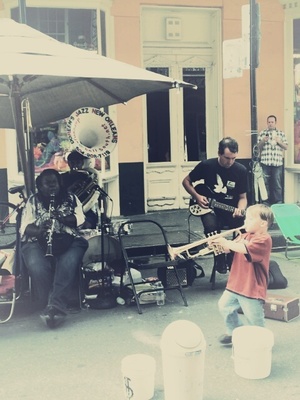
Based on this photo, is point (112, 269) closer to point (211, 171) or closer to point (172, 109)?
point (211, 171)

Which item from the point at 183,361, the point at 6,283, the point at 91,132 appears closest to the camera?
the point at 183,361

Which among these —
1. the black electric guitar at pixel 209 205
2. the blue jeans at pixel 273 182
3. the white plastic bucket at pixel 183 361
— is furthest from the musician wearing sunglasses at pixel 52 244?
the blue jeans at pixel 273 182

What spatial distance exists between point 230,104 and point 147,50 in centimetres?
180

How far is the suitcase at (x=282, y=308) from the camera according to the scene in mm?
5348

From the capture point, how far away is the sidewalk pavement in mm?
4027

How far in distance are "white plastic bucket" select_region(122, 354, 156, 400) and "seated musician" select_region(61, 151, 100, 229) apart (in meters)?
3.20

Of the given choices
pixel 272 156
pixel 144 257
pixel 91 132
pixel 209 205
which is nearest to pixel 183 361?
pixel 144 257

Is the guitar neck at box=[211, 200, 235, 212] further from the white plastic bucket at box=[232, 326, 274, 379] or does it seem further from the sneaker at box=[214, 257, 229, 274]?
the white plastic bucket at box=[232, 326, 274, 379]

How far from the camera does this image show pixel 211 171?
670cm

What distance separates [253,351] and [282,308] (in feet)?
4.51

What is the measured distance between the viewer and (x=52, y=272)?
566 centimetres

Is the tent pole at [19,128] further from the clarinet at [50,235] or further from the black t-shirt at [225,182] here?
the black t-shirt at [225,182]

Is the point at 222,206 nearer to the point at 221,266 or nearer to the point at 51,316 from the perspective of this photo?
the point at 221,266

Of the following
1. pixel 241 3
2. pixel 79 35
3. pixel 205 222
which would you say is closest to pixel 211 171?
pixel 205 222
